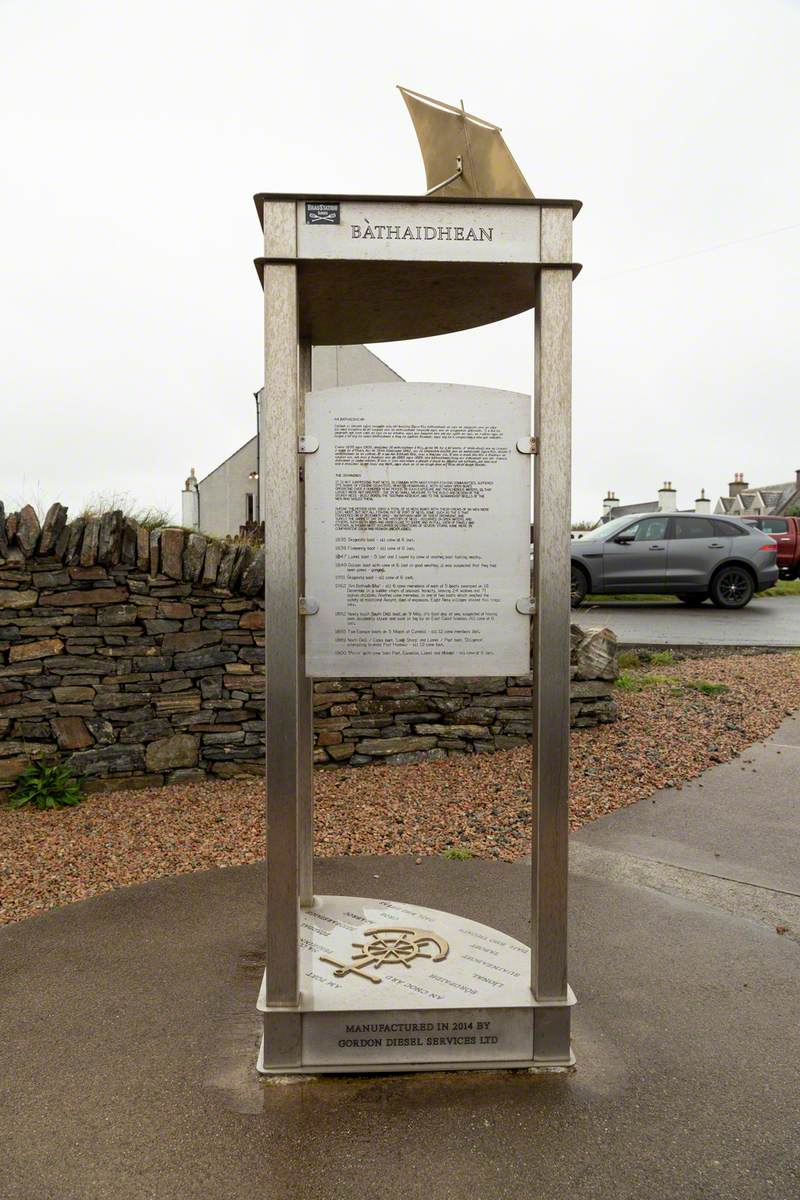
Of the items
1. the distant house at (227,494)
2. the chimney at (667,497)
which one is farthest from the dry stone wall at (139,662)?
the chimney at (667,497)

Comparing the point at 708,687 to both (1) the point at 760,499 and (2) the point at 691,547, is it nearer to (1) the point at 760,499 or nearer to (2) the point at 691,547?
(2) the point at 691,547

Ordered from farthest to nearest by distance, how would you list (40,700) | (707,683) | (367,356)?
1. (367,356)
2. (707,683)
3. (40,700)

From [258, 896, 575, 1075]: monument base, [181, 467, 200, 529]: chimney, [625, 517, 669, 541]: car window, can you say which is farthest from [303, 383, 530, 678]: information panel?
[181, 467, 200, 529]: chimney

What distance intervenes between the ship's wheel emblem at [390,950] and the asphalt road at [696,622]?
6583 millimetres

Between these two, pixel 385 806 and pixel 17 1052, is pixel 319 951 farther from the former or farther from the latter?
pixel 385 806

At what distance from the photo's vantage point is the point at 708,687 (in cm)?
783

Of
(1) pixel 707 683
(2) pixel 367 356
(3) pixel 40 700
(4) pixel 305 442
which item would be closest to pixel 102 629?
(3) pixel 40 700

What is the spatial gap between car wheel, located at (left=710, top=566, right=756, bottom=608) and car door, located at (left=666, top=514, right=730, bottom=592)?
443 mm

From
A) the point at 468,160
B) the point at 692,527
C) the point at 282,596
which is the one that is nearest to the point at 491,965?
the point at 282,596

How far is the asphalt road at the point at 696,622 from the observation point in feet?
35.2

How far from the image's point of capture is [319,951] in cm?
290

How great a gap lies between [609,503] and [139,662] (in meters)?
34.4

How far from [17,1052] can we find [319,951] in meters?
0.97

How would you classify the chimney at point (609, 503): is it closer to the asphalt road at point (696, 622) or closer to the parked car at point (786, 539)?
the parked car at point (786, 539)
